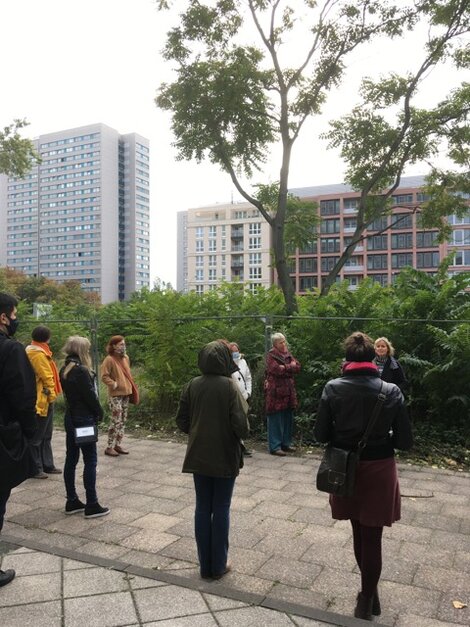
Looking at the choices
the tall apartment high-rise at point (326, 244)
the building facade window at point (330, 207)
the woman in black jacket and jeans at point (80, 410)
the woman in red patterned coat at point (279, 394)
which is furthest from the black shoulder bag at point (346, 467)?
the building facade window at point (330, 207)

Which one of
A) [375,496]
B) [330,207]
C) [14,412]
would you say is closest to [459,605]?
[375,496]

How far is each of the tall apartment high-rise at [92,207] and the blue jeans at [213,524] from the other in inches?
6626

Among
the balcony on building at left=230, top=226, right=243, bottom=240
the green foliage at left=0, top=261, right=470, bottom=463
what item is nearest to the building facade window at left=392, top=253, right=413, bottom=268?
the balcony on building at left=230, top=226, right=243, bottom=240

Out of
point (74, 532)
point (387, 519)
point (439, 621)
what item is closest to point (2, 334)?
point (74, 532)

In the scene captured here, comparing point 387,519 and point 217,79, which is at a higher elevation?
point 217,79

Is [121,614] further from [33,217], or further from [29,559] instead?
[33,217]

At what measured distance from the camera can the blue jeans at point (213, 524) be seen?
13.2 feet

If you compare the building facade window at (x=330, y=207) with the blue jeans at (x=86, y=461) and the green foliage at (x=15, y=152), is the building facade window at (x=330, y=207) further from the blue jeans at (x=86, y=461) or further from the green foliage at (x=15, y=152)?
the blue jeans at (x=86, y=461)

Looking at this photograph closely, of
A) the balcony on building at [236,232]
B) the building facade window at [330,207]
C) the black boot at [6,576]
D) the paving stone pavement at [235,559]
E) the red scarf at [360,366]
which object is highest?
the building facade window at [330,207]

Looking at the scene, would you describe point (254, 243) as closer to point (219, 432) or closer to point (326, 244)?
point (326, 244)

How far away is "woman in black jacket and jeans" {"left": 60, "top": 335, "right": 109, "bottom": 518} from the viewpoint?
5410 millimetres

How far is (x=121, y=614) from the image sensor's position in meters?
3.48

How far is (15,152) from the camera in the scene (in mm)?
24906

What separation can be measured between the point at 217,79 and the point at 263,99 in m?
1.42
